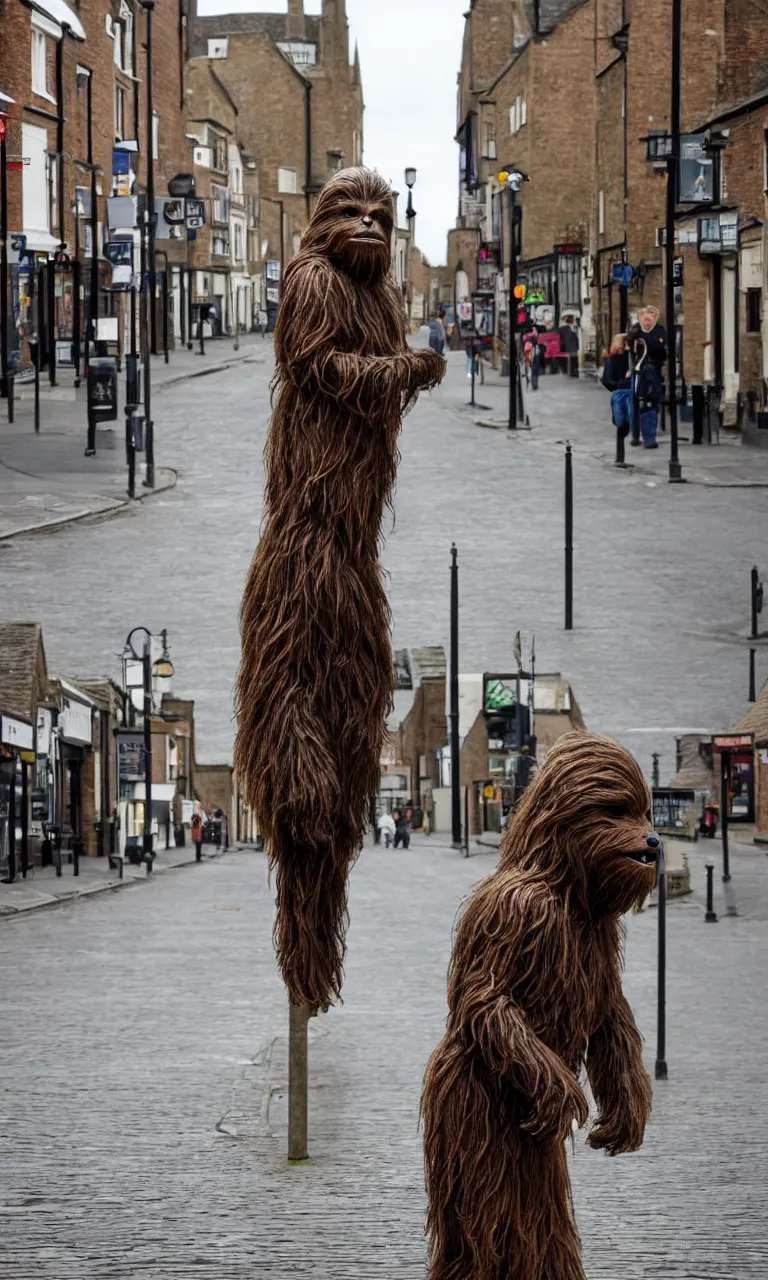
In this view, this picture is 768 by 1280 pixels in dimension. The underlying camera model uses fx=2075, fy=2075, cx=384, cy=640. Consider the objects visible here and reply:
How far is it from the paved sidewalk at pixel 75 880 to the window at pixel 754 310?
14.8 meters

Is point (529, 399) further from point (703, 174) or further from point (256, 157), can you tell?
point (256, 157)

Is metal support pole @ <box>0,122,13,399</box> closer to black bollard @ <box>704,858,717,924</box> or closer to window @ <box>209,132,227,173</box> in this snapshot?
black bollard @ <box>704,858,717,924</box>

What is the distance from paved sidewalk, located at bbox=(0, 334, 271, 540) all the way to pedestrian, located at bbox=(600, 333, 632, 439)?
466 cm

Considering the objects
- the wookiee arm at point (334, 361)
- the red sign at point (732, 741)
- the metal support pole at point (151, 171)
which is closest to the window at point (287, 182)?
the metal support pole at point (151, 171)

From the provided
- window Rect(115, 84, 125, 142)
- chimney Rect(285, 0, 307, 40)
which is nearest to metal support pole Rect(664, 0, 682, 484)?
window Rect(115, 84, 125, 142)

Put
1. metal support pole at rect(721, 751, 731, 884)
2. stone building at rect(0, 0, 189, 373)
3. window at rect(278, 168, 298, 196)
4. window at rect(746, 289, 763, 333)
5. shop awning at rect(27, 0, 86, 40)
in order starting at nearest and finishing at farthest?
metal support pole at rect(721, 751, 731, 884), window at rect(746, 289, 763, 333), stone building at rect(0, 0, 189, 373), shop awning at rect(27, 0, 86, 40), window at rect(278, 168, 298, 196)

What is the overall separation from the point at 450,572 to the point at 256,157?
6730cm

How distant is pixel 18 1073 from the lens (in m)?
10.2

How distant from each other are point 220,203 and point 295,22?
2205cm

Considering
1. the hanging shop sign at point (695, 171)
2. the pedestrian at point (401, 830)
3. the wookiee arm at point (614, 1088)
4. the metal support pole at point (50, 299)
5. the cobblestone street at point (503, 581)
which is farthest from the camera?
the metal support pole at point (50, 299)

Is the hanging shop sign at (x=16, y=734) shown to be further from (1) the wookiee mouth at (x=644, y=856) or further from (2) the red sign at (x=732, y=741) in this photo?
(1) the wookiee mouth at (x=644, y=856)

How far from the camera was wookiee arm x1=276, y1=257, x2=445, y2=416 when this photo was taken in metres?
7.40

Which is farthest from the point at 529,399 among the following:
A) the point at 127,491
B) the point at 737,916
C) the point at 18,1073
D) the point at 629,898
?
the point at 629,898

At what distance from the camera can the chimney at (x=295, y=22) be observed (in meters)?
88.5
